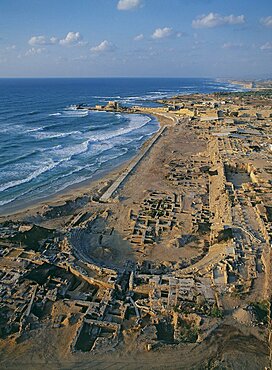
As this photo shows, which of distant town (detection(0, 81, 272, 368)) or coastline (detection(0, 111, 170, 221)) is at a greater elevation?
distant town (detection(0, 81, 272, 368))

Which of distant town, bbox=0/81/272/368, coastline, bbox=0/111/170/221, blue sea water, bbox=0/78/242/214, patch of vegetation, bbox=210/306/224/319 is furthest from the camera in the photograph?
blue sea water, bbox=0/78/242/214

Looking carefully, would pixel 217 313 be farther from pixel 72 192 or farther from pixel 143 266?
pixel 72 192

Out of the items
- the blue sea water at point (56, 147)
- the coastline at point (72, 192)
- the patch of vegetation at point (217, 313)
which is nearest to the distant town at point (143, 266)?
the patch of vegetation at point (217, 313)

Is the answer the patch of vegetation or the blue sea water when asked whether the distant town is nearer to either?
the patch of vegetation

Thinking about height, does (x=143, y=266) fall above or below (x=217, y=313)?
below

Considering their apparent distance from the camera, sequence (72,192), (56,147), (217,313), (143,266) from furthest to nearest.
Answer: (56,147)
(72,192)
(143,266)
(217,313)

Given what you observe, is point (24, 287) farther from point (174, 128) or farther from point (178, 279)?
point (174, 128)

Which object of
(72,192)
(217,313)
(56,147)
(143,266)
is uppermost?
(217,313)

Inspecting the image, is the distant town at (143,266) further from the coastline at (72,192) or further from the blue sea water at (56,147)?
the blue sea water at (56,147)

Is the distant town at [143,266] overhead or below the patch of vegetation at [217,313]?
below

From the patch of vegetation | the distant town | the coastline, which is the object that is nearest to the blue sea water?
the coastline

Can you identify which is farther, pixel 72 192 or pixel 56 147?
pixel 56 147

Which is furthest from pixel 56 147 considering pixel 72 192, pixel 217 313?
pixel 217 313
